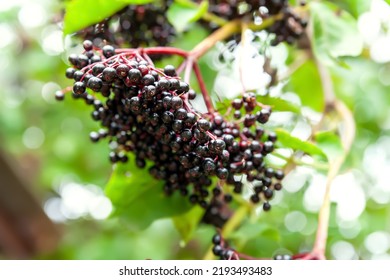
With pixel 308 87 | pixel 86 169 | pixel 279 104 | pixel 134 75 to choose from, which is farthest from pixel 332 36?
pixel 86 169

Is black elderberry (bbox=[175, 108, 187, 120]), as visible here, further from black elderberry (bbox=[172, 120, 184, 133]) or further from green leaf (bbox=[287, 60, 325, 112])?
green leaf (bbox=[287, 60, 325, 112])

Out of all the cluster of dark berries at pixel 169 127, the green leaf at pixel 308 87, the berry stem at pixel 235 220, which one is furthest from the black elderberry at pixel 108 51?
the green leaf at pixel 308 87

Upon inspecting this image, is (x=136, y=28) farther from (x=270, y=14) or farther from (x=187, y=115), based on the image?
(x=187, y=115)

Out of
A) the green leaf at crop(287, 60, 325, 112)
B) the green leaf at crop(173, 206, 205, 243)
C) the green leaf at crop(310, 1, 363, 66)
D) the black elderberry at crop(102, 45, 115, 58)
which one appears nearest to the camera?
the black elderberry at crop(102, 45, 115, 58)

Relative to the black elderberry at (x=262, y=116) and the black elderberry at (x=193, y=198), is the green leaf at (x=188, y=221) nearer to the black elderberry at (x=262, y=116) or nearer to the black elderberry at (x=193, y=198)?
the black elderberry at (x=193, y=198)

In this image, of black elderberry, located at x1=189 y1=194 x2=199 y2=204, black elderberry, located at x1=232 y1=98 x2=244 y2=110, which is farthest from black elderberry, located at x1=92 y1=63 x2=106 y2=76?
A: black elderberry, located at x1=189 y1=194 x2=199 y2=204
